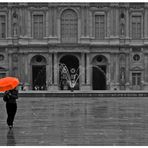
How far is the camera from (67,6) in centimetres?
6000

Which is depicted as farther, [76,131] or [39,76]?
[39,76]

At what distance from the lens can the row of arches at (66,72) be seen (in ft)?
200

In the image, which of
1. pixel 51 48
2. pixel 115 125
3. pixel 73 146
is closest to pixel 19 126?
pixel 115 125

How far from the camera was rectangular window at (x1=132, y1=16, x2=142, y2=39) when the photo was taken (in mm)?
60812

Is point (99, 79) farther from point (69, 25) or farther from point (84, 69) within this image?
point (69, 25)

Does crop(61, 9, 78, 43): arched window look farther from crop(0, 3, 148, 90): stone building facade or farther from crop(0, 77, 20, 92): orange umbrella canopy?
crop(0, 77, 20, 92): orange umbrella canopy

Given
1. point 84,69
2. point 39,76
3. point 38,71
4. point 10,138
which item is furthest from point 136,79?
point 10,138

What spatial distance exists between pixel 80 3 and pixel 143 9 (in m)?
8.34

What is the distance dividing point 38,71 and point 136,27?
14.1 meters

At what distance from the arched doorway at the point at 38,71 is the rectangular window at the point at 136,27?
1233cm

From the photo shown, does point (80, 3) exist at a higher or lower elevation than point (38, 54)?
higher

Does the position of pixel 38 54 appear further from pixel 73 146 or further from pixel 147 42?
pixel 73 146

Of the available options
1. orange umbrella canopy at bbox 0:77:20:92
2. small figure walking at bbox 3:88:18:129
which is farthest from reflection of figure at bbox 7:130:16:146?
A: orange umbrella canopy at bbox 0:77:20:92

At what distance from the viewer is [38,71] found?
2410 inches
